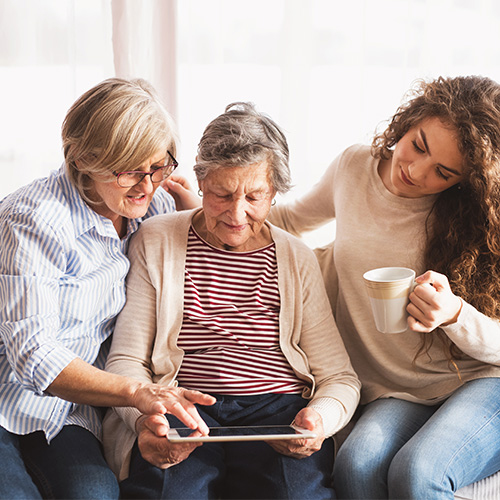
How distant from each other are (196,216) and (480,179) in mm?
766

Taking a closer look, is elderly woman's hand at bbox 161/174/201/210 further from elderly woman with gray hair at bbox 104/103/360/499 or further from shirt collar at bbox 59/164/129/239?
shirt collar at bbox 59/164/129/239

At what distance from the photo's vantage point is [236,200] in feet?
5.31

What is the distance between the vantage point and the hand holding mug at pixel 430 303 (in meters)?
1.50

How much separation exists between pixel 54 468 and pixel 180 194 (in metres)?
0.89

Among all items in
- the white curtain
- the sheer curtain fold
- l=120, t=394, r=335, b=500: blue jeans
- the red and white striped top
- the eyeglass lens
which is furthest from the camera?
the sheer curtain fold

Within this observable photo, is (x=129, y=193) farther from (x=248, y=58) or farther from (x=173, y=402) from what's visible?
(x=248, y=58)

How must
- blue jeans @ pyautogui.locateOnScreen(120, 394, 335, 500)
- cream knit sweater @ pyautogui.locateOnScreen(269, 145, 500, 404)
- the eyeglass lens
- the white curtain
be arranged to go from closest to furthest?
blue jeans @ pyautogui.locateOnScreen(120, 394, 335, 500) → the eyeglass lens → cream knit sweater @ pyautogui.locateOnScreen(269, 145, 500, 404) → the white curtain

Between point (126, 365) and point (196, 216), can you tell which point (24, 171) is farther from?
point (126, 365)

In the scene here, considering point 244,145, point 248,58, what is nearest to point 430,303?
point 244,145

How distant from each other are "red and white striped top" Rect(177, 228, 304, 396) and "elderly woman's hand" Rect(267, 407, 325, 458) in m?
0.17

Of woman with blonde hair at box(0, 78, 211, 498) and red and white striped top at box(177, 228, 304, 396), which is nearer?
woman with blonde hair at box(0, 78, 211, 498)

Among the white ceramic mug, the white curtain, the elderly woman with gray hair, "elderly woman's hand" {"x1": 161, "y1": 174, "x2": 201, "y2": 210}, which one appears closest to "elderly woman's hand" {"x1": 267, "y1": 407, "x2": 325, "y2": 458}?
the elderly woman with gray hair

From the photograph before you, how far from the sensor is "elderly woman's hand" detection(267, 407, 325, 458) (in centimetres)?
150

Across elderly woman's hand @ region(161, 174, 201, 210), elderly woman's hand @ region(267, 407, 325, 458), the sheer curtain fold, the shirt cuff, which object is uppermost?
the sheer curtain fold
